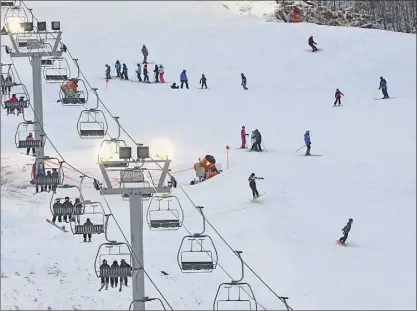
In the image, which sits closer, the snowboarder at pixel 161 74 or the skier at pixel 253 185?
the skier at pixel 253 185

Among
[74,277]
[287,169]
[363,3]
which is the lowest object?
[74,277]

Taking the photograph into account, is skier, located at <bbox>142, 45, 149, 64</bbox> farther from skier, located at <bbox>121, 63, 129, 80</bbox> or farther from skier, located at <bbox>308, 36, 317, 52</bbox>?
skier, located at <bbox>308, 36, 317, 52</bbox>

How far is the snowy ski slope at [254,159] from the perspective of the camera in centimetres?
2173

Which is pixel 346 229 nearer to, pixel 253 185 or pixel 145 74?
pixel 253 185

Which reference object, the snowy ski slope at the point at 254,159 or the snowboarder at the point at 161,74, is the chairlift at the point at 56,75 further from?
the snowboarder at the point at 161,74

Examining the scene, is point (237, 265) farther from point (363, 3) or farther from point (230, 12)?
point (363, 3)

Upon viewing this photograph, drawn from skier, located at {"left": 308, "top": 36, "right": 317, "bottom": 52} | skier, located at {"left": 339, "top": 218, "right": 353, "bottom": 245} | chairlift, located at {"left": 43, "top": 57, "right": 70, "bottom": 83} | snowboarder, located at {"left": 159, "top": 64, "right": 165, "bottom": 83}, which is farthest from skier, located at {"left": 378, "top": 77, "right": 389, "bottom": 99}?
skier, located at {"left": 339, "top": 218, "right": 353, "bottom": 245}

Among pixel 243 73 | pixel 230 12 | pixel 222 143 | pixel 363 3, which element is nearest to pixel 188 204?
pixel 222 143

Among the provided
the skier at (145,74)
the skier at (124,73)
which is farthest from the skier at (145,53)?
the skier at (145,74)

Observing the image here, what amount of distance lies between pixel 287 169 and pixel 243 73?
14.7 metres

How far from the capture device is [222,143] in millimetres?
33562

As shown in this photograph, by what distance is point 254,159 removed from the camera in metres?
30.2

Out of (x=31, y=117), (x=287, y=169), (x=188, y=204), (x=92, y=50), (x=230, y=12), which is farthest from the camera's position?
(x=230, y=12)

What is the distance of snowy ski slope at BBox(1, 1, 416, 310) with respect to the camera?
21.7 metres
